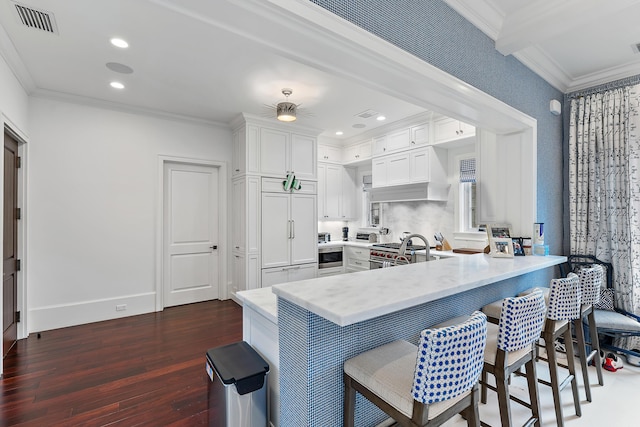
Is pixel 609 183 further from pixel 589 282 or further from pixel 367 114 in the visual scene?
pixel 367 114

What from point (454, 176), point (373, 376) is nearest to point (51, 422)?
point (373, 376)

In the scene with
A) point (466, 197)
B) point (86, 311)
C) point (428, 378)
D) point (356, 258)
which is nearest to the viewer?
point (428, 378)

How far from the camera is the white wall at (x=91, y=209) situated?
354 cm

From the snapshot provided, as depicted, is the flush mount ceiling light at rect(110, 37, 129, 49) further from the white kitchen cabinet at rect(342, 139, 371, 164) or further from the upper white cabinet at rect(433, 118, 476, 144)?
the white kitchen cabinet at rect(342, 139, 371, 164)

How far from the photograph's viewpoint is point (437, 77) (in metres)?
1.78

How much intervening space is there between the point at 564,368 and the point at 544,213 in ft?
4.49

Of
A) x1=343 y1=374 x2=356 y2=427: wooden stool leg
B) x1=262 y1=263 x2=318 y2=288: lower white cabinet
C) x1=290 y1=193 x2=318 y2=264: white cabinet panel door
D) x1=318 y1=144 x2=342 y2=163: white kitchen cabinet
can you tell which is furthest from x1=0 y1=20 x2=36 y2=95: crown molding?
x1=318 y1=144 x2=342 y2=163: white kitchen cabinet

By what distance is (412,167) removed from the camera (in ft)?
15.4

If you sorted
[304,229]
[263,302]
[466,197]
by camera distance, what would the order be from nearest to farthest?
[263,302], [466,197], [304,229]

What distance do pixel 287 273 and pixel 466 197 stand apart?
118 inches

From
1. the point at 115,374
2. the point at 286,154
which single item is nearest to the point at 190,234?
the point at 286,154

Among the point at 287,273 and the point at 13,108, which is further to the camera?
the point at 287,273

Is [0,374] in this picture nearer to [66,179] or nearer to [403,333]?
[66,179]

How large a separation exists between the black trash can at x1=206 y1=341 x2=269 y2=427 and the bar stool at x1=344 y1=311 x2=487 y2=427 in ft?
1.62
